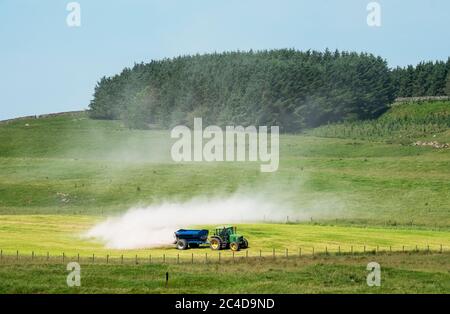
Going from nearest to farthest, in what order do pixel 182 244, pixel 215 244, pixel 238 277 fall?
1. pixel 238 277
2. pixel 215 244
3. pixel 182 244

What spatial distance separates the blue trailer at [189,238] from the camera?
240 ft

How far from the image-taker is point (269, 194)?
120438mm

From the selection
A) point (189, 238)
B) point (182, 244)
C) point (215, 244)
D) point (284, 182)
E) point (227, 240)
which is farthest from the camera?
point (284, 182)

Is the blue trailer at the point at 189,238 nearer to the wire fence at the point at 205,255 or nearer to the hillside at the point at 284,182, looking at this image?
the wire fence at the point at 205,255

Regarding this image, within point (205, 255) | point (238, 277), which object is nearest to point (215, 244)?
point (205, 255)

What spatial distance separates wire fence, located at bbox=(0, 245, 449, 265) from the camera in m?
64.2

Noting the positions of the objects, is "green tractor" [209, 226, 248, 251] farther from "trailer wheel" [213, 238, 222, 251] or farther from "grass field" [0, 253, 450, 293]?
"grass field" [0, 253, 450, 293]

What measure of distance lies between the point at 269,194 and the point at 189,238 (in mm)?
47860

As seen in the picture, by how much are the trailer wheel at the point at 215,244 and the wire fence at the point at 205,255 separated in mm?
596

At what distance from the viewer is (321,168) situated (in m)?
140

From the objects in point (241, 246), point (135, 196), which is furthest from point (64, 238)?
point (135, 196)

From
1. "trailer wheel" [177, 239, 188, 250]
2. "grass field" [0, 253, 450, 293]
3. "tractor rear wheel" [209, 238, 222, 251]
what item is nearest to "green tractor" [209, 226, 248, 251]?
"tractor rear wheel" [209, 238, 222, 251]

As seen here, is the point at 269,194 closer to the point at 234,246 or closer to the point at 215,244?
the point at 215,244
